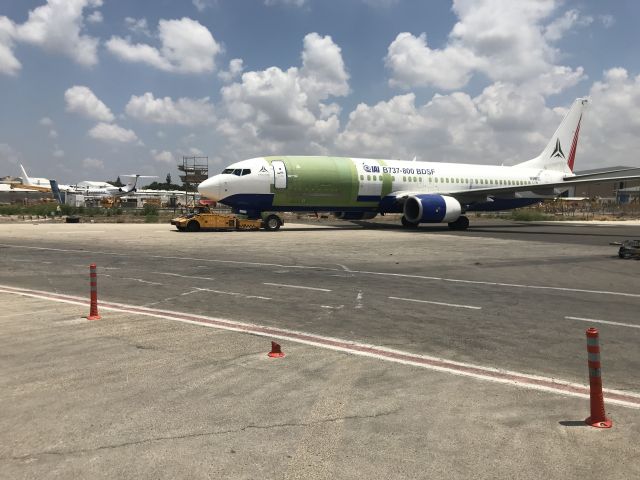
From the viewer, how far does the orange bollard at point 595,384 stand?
14.4ft

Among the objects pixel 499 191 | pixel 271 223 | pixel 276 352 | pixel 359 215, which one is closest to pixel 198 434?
pixel 276 352

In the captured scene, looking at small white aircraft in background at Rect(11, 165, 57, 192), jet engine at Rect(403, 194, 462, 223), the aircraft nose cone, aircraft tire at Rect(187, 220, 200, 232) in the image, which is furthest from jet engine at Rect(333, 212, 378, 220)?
small white aircraft in background at Rect(11, 165, 57, 192)

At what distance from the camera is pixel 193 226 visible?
102 ft

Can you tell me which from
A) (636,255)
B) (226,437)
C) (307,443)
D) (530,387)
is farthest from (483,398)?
(636,255)

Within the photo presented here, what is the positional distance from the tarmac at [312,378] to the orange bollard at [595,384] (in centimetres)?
12

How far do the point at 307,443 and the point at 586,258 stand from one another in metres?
17.3

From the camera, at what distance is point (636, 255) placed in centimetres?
1855

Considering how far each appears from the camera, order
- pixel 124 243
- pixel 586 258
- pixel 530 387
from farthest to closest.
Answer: pixel 124 243, pixel 586 258, pixel 530 387

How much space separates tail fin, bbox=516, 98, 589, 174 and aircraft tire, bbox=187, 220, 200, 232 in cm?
2761

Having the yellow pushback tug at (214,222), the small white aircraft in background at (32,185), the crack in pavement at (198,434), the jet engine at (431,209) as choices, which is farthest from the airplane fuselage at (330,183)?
the small white aircraft in background at (32,185)

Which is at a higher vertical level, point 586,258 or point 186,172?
point 186,172

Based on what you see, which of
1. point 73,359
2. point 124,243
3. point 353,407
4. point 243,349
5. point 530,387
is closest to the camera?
point 353,407

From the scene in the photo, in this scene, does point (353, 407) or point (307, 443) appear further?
point (353, 407)

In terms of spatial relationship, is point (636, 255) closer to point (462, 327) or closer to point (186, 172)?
point (462, 327)
